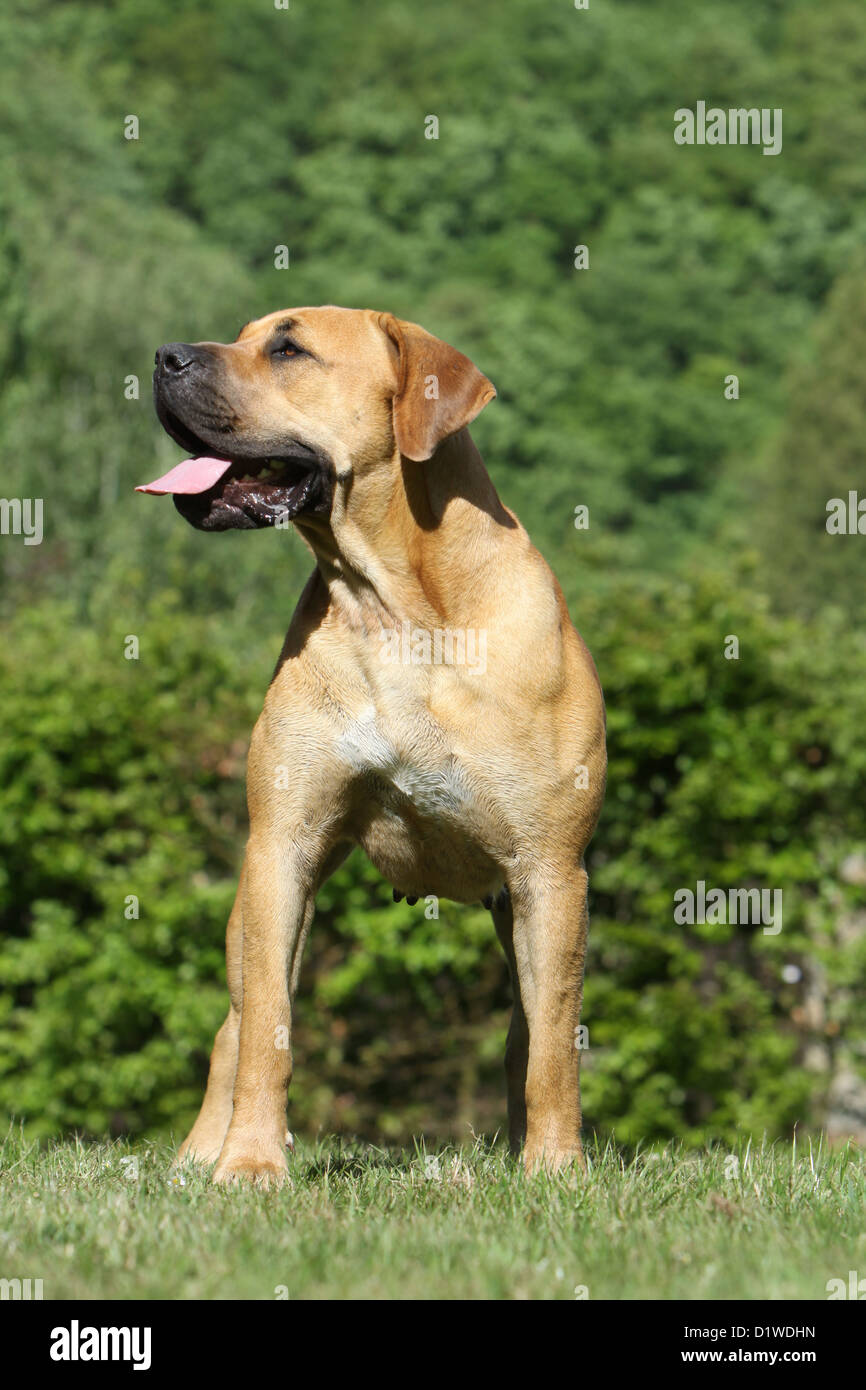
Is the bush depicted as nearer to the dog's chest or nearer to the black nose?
the dog's chest

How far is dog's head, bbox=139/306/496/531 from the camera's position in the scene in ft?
13.5

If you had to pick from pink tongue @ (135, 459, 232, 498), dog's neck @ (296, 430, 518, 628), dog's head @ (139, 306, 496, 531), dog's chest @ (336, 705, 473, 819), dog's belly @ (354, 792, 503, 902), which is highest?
dog's head @ (139, 306, 496, 531)

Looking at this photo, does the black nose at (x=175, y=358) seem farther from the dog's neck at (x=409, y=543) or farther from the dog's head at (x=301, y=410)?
the dog's neck at (x=409, y=543)

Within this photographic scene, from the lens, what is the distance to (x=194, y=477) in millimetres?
4184

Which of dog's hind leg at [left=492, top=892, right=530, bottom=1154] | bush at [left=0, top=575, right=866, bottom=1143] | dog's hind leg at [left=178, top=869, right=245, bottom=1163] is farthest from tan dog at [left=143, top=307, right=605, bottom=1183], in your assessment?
bush at [left=0, top=575, right=866, bottom=1143]

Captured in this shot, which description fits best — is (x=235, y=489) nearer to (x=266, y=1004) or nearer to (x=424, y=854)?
(x=424, y=854)

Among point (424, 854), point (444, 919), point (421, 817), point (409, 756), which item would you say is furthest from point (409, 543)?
point (444, 919)

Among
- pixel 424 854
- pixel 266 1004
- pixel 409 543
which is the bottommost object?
pixel 266 1004

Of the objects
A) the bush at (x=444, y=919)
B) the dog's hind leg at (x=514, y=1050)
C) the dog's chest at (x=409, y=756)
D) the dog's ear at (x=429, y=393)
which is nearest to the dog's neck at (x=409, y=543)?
the dog's ear at (x=429, y=393)

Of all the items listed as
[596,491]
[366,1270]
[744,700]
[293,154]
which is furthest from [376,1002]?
[293,154]

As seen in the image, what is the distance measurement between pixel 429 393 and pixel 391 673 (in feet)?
2.58

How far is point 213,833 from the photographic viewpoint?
25.2 feet

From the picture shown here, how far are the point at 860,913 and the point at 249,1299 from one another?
19.3ft

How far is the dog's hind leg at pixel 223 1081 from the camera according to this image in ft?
14.9
